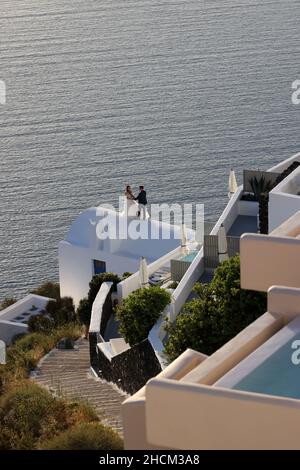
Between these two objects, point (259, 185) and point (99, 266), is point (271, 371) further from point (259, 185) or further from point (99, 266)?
point (99, 266)

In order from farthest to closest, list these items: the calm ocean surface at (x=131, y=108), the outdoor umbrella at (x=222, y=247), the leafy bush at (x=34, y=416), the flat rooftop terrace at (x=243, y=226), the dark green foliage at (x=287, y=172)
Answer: the calm ocean surface at (x=131, y=108) < the flat rooftop terrace at (x=243, y=226) < the dark green foliage at (x=287, y=172) < the outdoor umbrella at (x=222, y=247) < the leafy bush at (x=34, y=416)

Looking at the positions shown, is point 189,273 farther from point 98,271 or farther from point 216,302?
point 98,271

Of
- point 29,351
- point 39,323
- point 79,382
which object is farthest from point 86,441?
point 39,323

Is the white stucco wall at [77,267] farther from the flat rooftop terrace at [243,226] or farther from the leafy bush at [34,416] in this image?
the leafy bush at [34,416]

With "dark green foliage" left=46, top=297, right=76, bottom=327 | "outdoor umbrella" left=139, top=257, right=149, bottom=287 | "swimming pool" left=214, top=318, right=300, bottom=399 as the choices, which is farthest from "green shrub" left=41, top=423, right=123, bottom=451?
"dark green foliage" left=46, top=297, right=76, bottom=327

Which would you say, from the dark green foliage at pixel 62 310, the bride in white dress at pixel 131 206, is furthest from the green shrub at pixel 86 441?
the bride in white dress at pixel 131 206

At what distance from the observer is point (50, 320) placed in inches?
1324

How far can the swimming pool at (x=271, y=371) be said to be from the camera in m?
10.6

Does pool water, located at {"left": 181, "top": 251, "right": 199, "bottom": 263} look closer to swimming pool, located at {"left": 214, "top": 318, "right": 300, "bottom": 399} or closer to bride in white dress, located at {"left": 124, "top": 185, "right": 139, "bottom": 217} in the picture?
bride in white dress, located at {"left": 124, "top": 185, "right": 139, "bottom": 217}

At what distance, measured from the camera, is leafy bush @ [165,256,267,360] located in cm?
2002

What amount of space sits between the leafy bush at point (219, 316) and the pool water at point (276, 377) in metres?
8.65

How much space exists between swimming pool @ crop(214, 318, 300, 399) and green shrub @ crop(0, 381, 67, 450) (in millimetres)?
5187

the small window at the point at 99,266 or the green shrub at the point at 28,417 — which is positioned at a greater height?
the green shrub at the point at 28,417

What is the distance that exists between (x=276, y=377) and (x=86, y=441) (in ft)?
12.1
